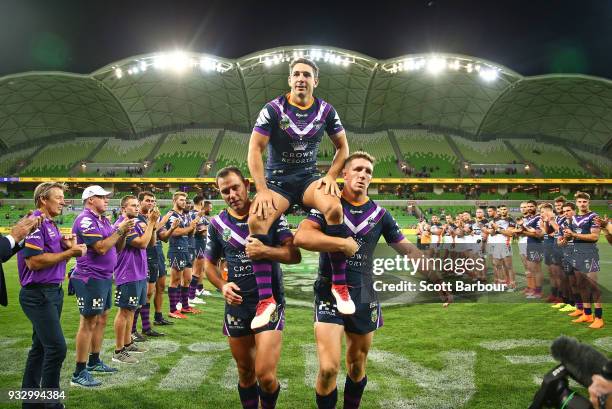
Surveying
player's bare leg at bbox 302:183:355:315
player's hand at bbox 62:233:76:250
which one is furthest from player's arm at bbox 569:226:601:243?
player's hand at bbox 62:233:76:250

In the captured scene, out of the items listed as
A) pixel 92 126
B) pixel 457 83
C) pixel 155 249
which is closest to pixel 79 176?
pixel 92 126

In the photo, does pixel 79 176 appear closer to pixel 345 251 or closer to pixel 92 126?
pixel 92 126

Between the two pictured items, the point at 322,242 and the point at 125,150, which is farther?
the point at 125,150

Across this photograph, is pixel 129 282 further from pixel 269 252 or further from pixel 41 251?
pixel 269 252

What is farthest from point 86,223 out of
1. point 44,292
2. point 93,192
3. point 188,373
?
point 188,373

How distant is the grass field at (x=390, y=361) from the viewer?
5.70 meters

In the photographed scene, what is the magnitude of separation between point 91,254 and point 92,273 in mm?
278

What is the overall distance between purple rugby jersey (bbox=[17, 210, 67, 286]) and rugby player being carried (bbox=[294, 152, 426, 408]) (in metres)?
3.13

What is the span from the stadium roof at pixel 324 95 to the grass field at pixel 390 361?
41.3 metres

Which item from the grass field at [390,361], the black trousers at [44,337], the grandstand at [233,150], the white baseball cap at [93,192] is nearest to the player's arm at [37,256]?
the black trousers at [44,337]

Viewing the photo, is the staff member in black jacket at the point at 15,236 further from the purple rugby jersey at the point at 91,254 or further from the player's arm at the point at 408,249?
the player's arm at the point at 408,249

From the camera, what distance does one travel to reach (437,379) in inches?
250

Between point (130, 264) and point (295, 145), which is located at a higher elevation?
point (295, 145)

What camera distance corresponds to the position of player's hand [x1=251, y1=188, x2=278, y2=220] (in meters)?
4.49
